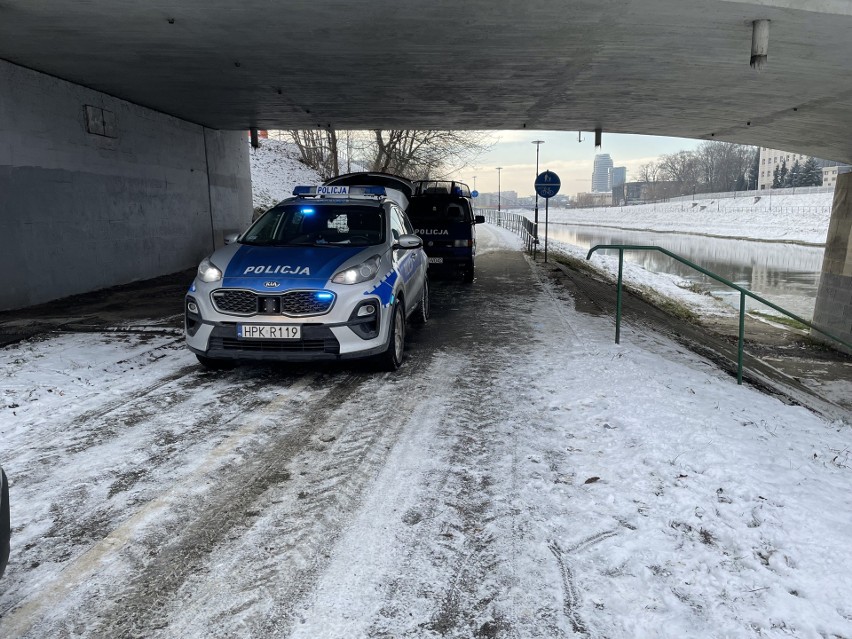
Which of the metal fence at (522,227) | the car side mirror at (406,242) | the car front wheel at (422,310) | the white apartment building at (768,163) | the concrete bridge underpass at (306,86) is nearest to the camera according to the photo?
the car side mirror at (406,242)

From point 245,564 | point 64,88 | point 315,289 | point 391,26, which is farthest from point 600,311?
point 64,88

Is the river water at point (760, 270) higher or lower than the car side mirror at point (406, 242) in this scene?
lower

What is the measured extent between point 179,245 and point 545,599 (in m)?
15.2

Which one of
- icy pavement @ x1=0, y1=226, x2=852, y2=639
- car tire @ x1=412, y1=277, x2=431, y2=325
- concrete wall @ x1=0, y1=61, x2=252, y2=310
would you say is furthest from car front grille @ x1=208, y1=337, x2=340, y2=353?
concrete wall @ x1=0, y1=61, x2=252, y2=310

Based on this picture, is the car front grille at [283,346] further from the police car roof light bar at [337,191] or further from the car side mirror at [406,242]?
the police car roof light bar at [337,191]

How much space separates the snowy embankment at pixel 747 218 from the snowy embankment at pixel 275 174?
128ft

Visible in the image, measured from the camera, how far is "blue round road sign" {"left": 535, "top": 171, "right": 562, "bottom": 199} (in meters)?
17.6

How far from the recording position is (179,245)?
1566cm

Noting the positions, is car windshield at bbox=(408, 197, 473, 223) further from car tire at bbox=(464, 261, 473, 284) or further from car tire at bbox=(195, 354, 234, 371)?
car tire at bbox=(195, 354, 234, 371)

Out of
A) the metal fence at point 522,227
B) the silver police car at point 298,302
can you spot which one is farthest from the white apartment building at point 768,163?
the silver police car at point 298,302

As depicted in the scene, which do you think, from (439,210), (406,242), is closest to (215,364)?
(406,242)

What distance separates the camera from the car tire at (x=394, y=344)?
626 centimetres

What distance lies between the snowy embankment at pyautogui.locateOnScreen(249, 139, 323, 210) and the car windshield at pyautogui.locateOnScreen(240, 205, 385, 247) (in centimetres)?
2150

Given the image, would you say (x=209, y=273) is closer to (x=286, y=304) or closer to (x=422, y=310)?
(x=286, y=304)
